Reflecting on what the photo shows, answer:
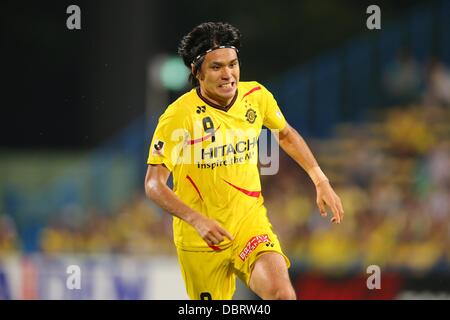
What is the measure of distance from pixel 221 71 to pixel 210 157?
0.61 m

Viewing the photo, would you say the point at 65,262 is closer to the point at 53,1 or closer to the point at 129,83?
the point at 129,83

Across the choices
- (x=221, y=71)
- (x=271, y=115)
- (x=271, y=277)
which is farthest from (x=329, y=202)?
(x=221, y=71)

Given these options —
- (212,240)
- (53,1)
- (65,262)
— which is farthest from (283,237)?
(53,1)

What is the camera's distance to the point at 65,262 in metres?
11.6

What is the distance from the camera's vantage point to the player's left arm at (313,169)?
6.49 meters

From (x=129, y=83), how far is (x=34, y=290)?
4.52 meters

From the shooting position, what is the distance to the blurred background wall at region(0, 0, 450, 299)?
11352mm

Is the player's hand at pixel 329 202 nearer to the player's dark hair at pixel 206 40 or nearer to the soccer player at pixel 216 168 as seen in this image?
the soccer player at pixel 216 168

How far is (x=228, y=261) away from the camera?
6578mm

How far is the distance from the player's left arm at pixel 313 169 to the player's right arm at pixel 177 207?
0.99 m

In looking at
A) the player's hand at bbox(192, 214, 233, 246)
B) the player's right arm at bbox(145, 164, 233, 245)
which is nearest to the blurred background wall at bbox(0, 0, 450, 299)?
the player's right arm at bbox(145, 164, 233, 245)

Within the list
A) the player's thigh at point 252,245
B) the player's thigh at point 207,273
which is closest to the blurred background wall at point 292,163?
the player's thigh at point 207,273

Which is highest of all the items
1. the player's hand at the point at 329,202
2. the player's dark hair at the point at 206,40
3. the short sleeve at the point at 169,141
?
the player's dark hair at the point at 206,40

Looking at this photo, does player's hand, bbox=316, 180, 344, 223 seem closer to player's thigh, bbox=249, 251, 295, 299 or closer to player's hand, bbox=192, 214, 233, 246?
player's thigh, bbox=249, 251, 295, 299
